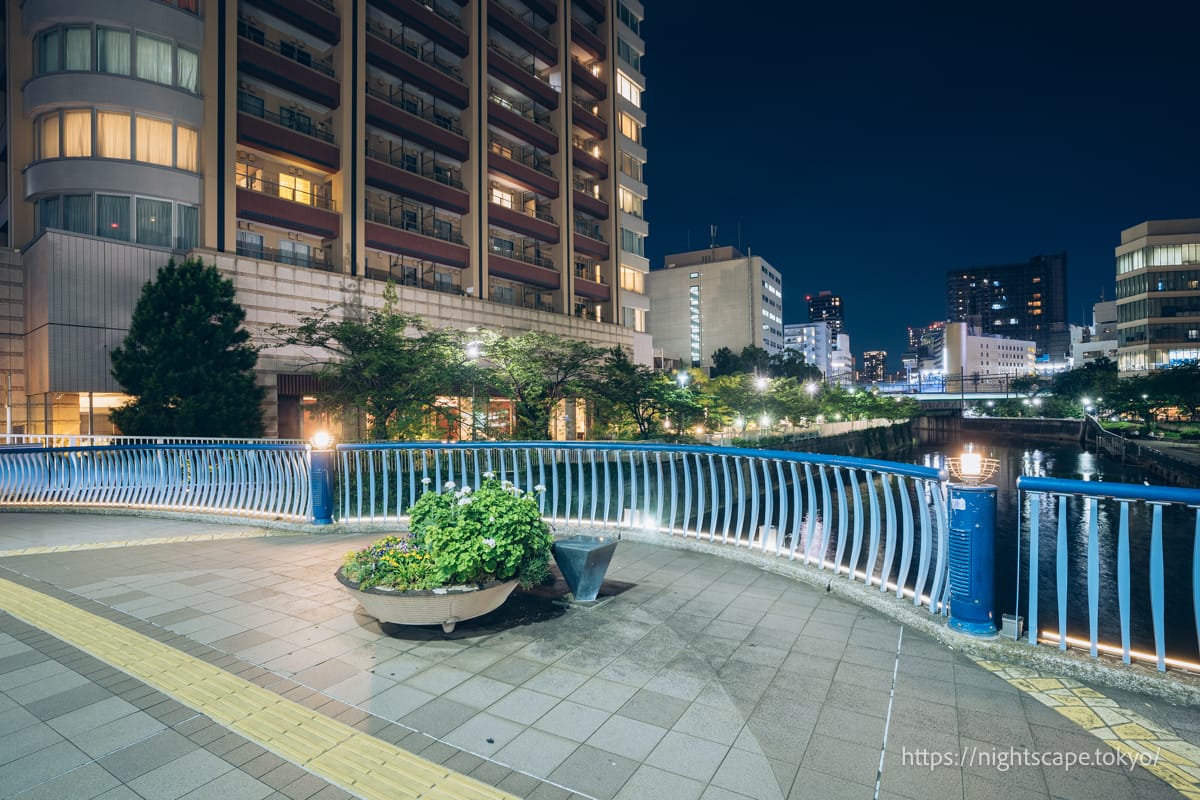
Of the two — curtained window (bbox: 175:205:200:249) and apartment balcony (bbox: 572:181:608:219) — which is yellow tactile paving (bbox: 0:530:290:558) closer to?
curtained window (bbox: 175:205:200:249)

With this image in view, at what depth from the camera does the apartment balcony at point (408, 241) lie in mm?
32281

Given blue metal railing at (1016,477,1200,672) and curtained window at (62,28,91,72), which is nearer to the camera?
blue metal railing at (1016,477,1200,672)

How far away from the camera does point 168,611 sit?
575 centimetres

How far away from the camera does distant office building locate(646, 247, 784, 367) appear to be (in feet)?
372

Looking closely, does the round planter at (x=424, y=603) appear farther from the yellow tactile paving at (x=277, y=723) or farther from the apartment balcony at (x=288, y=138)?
the apartment balcony at (x=288, y=138)

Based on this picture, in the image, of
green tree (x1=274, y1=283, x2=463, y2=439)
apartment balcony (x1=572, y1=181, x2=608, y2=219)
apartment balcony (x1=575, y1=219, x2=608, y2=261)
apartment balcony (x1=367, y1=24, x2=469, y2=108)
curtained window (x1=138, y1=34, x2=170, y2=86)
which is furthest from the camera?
apartment balcony (x1=572, y1=181, x2=608, y2=219)

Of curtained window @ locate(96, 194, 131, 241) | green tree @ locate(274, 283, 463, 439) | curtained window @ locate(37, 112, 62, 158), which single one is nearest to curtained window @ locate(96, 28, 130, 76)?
curtained window @ locate(37, 112, 62, 158)

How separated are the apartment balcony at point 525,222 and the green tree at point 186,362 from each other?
19.8 metres

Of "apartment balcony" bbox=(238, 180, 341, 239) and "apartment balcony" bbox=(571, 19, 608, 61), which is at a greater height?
"apartment balcony" bbox=(571, 19, 608, 61)

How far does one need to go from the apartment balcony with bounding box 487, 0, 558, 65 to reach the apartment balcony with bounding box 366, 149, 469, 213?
12178 millimetres

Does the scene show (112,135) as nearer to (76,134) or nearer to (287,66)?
(76,134)

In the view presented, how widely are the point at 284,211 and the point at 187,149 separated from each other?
4.33m

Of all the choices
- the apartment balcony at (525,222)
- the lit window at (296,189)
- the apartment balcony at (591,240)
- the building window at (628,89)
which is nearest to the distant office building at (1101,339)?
the building window at (628,89)

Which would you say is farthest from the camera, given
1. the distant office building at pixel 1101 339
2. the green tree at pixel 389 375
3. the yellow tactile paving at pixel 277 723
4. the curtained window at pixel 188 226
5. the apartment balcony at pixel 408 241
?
the distant office building at pixel 1101 339
